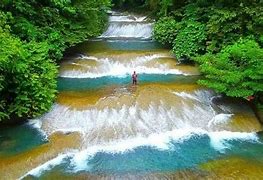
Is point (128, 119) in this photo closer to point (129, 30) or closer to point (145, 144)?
point (145, 144)

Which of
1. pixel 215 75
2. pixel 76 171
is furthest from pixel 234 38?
pixel 76 171

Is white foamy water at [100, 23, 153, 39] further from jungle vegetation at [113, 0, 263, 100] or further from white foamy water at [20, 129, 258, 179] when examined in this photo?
white foamy water at [20, 129, 258, 179]

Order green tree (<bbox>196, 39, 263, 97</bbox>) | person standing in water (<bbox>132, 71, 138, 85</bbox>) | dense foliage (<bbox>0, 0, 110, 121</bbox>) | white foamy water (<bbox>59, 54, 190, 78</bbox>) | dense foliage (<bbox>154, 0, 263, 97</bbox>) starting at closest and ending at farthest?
dense foliage (<bbox>0, 0, 110, 121</bbox>) → green tree (<bbox>196, 39, 263, 97</bbox>) → dense foliage (<bbox>154, 0, 263, 97</bbox>) → person standing in water (<bbox>132, 71, 138, 85</bbox>) → white foamy water (<bbox>59, 54, 190, 78</bbox>)

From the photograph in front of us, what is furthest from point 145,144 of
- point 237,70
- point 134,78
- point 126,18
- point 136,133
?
point 126,18

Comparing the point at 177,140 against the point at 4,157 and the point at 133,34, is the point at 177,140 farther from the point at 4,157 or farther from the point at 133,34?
the point at 133,34

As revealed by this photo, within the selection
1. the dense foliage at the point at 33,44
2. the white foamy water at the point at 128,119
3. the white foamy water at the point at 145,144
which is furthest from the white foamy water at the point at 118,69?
the white foamy water at the point at 145,144

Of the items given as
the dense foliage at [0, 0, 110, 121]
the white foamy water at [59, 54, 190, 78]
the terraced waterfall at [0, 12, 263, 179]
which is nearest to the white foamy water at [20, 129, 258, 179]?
the terraced waterfall at [0, 12, 263, 179]
